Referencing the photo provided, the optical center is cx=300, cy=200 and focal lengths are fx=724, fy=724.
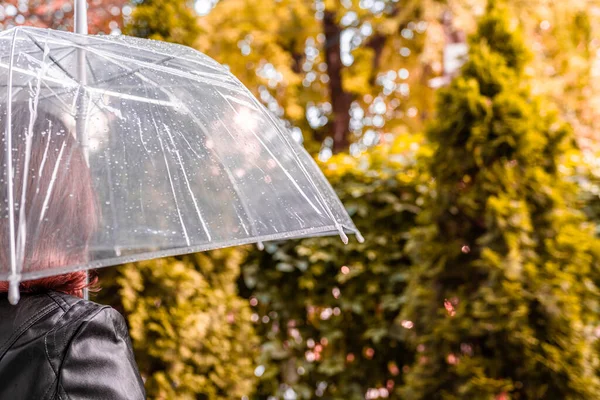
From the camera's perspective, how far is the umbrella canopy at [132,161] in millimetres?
1821

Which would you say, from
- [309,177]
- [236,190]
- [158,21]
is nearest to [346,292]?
[158,21]

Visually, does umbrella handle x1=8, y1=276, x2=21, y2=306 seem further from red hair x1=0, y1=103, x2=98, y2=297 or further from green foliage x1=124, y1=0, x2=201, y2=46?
green foliage x1=124, y1=0, x2=201, y2=46

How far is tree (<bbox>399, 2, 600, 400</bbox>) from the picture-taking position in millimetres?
4117

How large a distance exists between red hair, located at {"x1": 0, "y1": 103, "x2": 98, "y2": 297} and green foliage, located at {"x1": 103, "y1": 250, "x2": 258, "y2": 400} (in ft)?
6.99

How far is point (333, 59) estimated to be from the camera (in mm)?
15227

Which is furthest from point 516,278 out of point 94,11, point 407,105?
point 407,105

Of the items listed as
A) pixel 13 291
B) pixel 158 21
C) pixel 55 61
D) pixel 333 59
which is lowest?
pixel 333 59

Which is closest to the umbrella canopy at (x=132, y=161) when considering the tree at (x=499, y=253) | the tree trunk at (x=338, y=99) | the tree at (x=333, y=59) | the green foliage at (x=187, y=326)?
the green foliage at (x=187, y=326)

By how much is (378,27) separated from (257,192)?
9.97 m

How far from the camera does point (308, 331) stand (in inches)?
229

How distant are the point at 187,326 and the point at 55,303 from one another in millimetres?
2519

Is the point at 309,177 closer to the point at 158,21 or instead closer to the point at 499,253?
the point at 499,253

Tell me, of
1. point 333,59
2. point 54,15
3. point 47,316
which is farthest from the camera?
point 333,59

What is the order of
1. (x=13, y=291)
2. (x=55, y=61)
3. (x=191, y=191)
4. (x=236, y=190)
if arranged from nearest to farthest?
(x=13, y=291) → (x=55, y=61) → (x=191, y=191) → (x=236, y=190)
